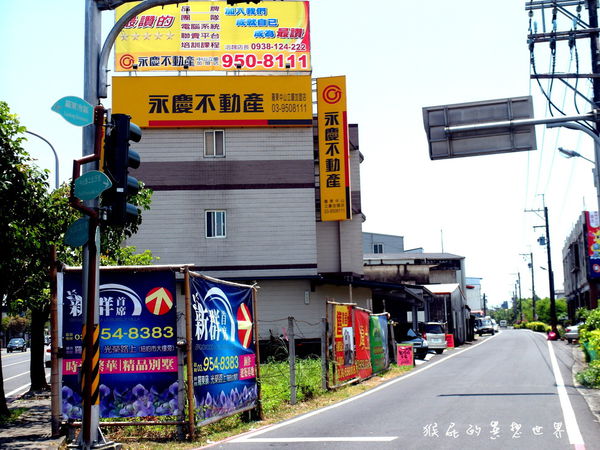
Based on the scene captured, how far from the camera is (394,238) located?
78375 millimetres

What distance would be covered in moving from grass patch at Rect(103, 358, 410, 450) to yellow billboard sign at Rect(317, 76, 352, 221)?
1056 cm

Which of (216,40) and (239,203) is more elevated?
(216,40)

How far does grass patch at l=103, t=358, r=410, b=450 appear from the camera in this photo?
991 centimetres

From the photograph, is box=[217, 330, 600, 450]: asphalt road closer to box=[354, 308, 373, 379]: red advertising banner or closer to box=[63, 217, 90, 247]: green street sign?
box=[354, 308, 373, 379]: red advertising banner

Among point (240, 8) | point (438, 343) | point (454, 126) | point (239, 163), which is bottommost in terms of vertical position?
point (438, 343)

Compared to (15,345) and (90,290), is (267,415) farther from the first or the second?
(15,345)

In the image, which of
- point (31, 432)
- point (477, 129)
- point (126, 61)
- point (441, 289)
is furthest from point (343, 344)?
point (441, 289)

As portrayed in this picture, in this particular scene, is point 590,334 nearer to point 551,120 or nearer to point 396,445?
point 551,120

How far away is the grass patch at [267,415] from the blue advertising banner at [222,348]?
294 mm

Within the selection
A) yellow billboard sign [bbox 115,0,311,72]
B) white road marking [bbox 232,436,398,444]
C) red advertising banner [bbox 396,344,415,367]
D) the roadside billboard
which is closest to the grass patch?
white road marking [bbox 232,436,398,444]

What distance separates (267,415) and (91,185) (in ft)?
21.7

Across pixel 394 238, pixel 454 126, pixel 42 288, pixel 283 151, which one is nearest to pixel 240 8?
pixel 283 151

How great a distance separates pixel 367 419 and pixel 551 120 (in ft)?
29.0

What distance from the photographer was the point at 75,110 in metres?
8.38
